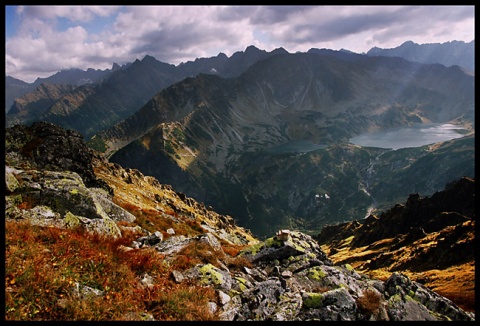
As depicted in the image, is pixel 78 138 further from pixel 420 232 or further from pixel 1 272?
pixel 420 232

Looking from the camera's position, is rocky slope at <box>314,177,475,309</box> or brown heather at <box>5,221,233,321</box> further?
rocky slope at <box>314,177,475,309</box>

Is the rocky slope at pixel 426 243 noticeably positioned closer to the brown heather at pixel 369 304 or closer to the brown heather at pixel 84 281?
the brown heather at pixel 369 304

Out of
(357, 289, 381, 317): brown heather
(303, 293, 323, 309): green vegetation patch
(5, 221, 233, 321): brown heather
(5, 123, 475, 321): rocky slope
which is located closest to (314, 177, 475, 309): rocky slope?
(5, 123, 475, 321): rocky slope

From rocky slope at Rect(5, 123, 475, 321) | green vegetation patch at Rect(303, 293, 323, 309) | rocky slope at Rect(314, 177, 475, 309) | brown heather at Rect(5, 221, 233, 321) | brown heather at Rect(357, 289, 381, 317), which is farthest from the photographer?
rocky slope at Rect(314, 177, 475, 309)

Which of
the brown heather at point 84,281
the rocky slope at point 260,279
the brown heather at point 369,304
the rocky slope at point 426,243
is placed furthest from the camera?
the rocky slope at point 426,243

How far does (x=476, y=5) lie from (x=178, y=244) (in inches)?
693

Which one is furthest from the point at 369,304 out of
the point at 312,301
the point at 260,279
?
the point at 260,279

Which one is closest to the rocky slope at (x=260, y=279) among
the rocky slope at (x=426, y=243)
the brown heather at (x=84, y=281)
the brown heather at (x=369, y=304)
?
the brown heather at (x=369, y=304)

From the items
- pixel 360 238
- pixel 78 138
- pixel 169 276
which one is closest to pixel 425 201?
pixel 360 238

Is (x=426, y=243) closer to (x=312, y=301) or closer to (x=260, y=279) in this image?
(x=260, y=279)

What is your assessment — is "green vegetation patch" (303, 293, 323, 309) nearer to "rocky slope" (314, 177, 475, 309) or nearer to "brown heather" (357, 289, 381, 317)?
"brown heather" (357, 289, 381, 317)

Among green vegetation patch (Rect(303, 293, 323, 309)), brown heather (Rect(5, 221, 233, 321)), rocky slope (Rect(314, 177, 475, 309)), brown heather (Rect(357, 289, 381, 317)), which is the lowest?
rocky slope (Rect(314, 177, 475, 309))

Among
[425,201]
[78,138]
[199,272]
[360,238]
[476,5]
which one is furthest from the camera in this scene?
[360,238]
